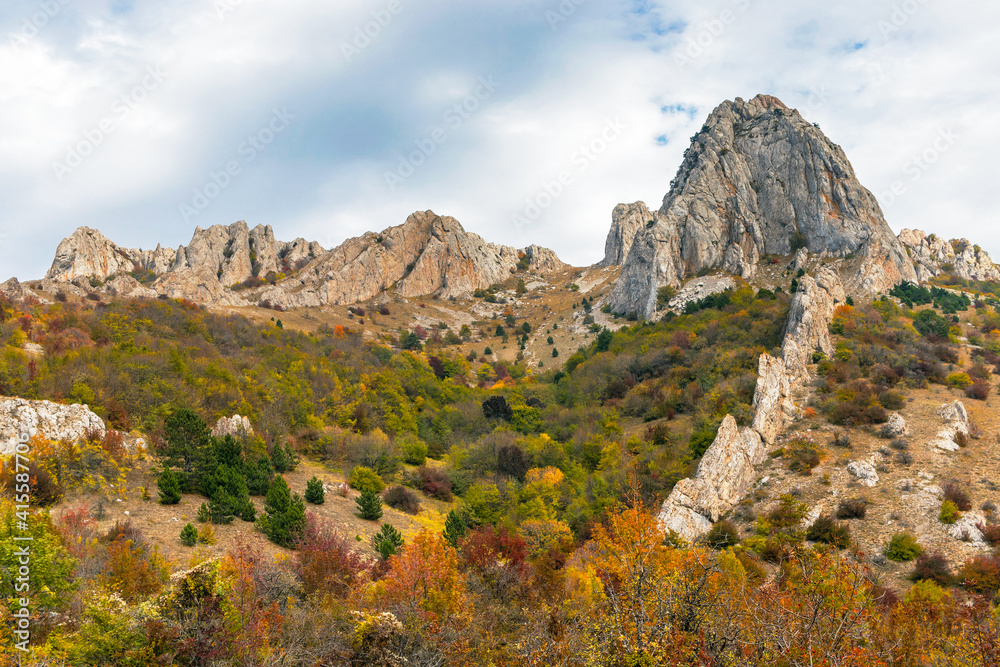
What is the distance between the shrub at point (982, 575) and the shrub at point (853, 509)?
431cm

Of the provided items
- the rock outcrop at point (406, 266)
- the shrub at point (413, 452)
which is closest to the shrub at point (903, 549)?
the shrub at point (413, 452)

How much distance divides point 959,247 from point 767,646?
111996 millimetres

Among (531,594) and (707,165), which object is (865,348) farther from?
(707,165)

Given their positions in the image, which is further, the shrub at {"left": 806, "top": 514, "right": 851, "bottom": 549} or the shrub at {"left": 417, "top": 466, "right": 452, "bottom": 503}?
the shrub at {"left": 417, "top": 466, "right": 452, "bottom": 503}

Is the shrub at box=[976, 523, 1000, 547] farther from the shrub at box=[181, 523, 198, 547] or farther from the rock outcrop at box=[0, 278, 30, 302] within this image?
the rock outcrop at box=[0, 278, 30, 302]

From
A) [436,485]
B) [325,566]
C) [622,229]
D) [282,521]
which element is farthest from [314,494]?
[622,229]

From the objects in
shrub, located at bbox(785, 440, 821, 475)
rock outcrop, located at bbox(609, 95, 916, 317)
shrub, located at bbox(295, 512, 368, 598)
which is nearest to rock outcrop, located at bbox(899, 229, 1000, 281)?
rock outcrop, located at bbox(609, 95, 916, 317)

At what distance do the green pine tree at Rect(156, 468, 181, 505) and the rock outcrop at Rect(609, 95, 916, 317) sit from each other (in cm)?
6074

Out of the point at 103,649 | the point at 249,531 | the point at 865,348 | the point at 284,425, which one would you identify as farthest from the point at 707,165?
the point at 103,649

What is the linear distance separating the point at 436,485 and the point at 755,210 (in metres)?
61.6

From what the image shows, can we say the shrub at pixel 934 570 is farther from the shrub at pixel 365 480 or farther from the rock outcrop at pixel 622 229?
the rock outcrop at pixel 622 229

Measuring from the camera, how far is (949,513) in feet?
62.5

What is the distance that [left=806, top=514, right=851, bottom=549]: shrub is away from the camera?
19.4 m

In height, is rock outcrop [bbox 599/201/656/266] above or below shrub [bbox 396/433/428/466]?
above
